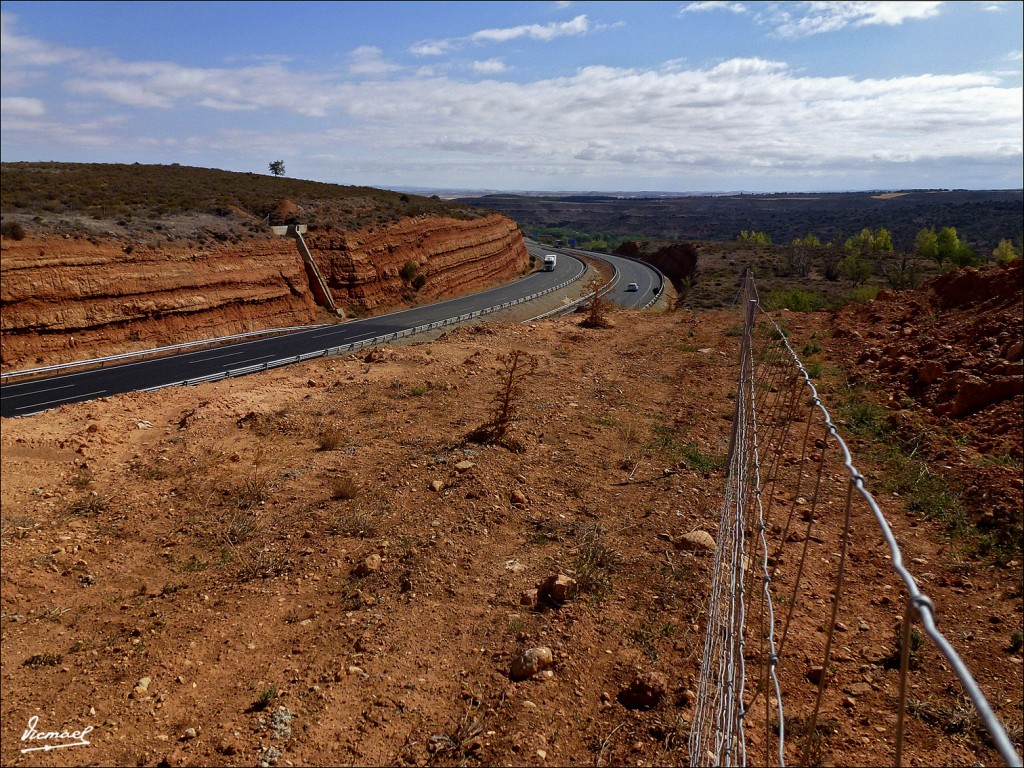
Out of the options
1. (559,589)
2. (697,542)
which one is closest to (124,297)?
(559,589)

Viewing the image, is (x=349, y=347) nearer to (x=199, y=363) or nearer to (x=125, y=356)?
(x=199, y=363)

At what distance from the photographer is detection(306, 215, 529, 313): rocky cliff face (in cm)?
4191

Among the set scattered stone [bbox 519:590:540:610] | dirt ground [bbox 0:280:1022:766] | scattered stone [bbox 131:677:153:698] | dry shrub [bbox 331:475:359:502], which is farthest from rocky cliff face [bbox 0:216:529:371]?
scattered stone [bbox 519:590:540:610]

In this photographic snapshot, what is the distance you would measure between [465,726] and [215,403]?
37.7 feet

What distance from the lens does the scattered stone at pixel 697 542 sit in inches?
289

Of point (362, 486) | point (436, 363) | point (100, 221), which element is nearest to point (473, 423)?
point (362, 486)

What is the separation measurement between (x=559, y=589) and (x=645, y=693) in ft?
5.21

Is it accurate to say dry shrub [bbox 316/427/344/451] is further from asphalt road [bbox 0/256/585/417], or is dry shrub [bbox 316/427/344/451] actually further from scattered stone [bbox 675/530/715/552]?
asphalt road [bbox 0/256/585/417]

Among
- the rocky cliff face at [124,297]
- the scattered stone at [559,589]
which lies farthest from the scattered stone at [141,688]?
the rocky cliff face at [124,297]

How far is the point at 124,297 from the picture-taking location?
30.2 m

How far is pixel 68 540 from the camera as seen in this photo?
8266mm

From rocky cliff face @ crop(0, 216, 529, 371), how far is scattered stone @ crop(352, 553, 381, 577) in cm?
2674

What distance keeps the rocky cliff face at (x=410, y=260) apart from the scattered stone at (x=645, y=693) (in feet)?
128

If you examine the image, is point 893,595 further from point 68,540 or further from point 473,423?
point 68,540
